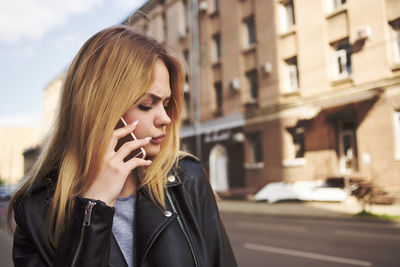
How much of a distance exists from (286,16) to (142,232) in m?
16.2

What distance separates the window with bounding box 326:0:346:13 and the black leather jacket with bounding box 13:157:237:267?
39.4ft

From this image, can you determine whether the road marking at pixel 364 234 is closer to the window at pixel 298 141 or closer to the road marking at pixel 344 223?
the road marking at pixel 344 223

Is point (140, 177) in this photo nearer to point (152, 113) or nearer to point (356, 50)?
point (152, 113)

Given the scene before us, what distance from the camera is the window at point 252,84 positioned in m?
19.0

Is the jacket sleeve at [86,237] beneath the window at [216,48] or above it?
beneath

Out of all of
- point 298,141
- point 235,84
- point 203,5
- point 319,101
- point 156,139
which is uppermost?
point 203,5

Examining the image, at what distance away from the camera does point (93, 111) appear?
1359 millimetres

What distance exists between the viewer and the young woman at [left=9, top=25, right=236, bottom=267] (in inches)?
48.1

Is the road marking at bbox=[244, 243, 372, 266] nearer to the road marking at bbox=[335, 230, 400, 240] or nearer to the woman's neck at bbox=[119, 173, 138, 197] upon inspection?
the road marking at bbox=[335, 230, 400, 240]

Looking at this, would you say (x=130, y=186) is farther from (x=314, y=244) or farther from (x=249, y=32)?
(x=249, y=32)

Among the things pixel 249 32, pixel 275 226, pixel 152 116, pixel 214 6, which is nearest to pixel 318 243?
pixel 275 226

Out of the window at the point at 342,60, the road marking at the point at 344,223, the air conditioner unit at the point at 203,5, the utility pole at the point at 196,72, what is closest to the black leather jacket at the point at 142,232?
the road marking at the point at 344,223

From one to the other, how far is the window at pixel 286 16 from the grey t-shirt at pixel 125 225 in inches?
603

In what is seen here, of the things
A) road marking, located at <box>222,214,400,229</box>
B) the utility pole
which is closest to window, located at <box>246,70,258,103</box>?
the utility pole
